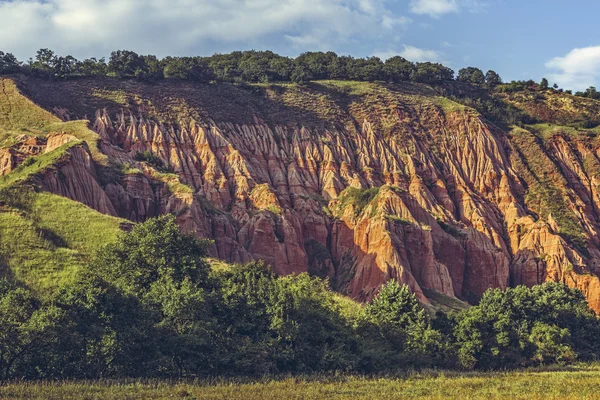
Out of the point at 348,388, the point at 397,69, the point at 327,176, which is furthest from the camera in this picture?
the point at 397,69

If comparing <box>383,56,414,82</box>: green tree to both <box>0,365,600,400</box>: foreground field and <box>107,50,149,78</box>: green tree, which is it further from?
<box>0,365,600,400</box>: foreground field

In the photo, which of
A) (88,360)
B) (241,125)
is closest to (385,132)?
(241,125)

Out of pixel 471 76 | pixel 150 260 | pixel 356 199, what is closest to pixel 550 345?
pixel 150 260

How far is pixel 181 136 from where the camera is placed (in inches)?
4205

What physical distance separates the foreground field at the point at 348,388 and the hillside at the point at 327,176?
21211 mm

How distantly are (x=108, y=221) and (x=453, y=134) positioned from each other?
234 feet

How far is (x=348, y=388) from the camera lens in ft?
149

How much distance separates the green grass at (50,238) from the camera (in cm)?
5788

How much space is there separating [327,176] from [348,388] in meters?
66.0

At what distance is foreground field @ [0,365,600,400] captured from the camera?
39.9 metres

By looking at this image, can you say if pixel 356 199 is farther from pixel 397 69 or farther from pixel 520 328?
pixel 397 69

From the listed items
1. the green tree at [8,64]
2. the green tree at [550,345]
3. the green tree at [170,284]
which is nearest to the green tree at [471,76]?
the green tree at [8,64]

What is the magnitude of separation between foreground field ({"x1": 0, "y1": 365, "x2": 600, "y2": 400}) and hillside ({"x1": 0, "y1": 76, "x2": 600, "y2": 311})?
835 inches

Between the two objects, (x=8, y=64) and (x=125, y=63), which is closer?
(x=8, y=64)
